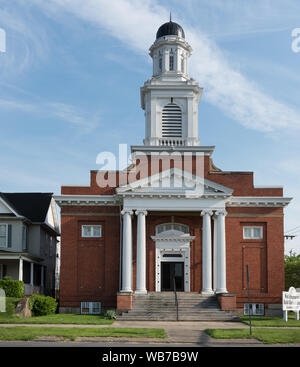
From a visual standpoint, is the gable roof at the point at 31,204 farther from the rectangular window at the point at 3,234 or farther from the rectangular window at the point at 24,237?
the rectangular window at the point at 3,234

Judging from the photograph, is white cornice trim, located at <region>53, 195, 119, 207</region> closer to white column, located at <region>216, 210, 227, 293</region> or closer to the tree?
white column, located at <region>216, 210, 227, 293</region>

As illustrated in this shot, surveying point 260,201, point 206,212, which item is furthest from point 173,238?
point 260,201

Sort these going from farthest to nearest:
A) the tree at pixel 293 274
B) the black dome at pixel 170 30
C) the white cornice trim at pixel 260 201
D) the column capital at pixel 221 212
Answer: the tree at pixel 293 274
the black dome at pixel 170 30
the white cornice trim at pixel 260 201
the column capital at pixel 221 212

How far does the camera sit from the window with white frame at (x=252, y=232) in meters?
40.9

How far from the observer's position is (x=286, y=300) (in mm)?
34656

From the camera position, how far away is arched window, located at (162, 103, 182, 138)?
144ft

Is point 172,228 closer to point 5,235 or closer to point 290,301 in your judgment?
point 290,301

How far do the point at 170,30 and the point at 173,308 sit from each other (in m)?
21.9

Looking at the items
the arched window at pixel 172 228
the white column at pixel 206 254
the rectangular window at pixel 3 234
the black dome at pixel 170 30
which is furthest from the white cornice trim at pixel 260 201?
the rectangular window at pixel 3 234

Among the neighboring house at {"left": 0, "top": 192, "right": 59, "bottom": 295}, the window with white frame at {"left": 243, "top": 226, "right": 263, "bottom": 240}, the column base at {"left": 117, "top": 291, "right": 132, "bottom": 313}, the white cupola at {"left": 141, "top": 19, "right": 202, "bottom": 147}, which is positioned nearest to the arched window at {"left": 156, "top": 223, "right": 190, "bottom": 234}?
the window with white frame at {"left": 243, "top": 226, "right": 263, "bottom": 240}

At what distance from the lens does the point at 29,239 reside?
48.1 metres

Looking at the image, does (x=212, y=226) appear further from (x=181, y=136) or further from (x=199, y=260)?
(x=181, y=136)

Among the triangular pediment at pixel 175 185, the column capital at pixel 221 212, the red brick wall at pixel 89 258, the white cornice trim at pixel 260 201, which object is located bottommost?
the red brick wall at pixel 89 258

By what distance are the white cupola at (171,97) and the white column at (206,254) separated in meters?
7.11
